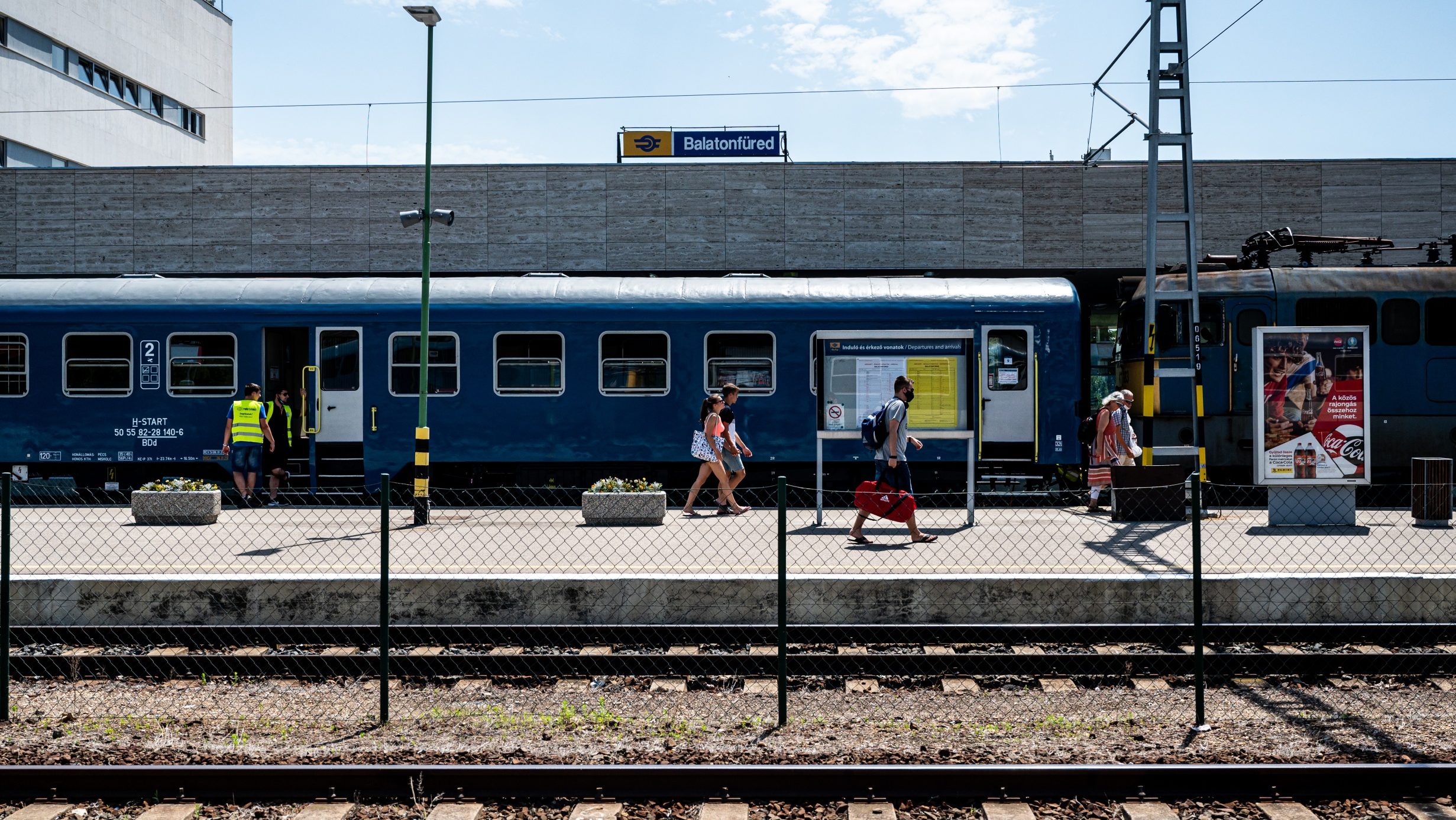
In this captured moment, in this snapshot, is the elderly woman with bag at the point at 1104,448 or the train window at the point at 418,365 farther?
the train window at the point at 418,365

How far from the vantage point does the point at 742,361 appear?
15.6 meters

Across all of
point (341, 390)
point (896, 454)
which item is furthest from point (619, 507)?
point (341, 390)

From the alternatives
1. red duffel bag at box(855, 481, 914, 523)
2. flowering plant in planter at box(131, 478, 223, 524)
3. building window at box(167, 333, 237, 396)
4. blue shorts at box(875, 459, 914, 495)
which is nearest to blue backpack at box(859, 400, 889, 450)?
blue shorts at box(875, 459, 914, 495)

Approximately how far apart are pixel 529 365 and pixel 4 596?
9.49 meters

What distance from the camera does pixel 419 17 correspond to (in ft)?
44.0

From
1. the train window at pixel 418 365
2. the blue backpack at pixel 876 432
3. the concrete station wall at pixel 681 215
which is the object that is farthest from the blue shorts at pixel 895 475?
the concrete station wall at pixel 681 215

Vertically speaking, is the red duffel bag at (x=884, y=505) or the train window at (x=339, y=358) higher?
the train window at (x=339, y=358)

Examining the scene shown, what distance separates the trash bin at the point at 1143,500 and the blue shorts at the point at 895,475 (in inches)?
116

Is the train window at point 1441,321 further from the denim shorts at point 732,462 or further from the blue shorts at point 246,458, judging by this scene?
the blue shorts at point 246,458

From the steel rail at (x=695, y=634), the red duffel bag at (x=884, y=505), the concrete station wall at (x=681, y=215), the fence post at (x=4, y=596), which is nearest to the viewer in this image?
the fence post at (x=4, y=596)

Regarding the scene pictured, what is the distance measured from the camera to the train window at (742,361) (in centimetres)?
1555

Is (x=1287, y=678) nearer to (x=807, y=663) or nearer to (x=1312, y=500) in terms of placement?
(x=807, y=663)

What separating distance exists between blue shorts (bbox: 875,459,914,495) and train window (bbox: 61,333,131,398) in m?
11.1

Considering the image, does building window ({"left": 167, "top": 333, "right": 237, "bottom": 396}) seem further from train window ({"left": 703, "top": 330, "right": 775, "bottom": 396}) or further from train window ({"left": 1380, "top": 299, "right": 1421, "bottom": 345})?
train window ({"left": 1380, "top": 299, "right": 1421, "bottom": 345})
